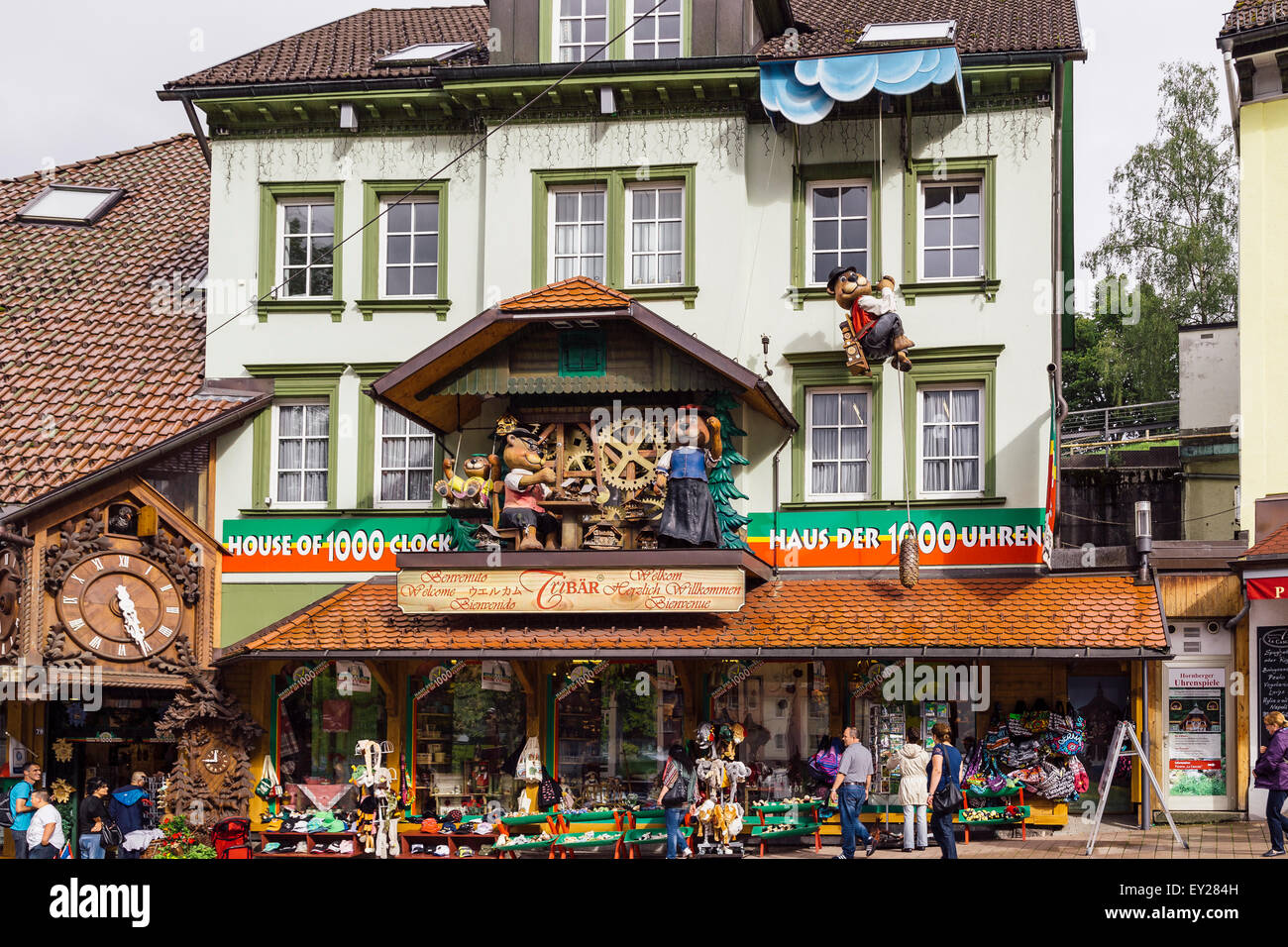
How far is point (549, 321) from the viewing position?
23906mm

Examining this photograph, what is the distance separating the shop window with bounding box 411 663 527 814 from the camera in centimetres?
2525

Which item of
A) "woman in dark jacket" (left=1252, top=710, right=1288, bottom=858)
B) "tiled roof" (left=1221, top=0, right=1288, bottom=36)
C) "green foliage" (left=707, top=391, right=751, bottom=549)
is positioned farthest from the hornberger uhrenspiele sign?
"tiled roof" (left=1221, top=0, right=1288, bottom=36)

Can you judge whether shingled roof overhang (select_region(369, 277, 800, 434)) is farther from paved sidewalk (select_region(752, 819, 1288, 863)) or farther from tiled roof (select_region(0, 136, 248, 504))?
paved sidewalk (select_region(752, 819, 1288, 863))

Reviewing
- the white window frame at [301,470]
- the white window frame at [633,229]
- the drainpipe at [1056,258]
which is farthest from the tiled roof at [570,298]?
the drainpipe at [1056,258]

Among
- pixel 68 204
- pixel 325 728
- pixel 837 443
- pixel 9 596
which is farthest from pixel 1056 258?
pixel 68 204

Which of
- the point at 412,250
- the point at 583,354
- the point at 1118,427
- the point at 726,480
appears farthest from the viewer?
the point at 1118,427

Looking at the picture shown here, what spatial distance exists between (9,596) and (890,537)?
12.3m

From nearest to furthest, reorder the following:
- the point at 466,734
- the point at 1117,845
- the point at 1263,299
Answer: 1. the point at 1117,845
2. the point at 466,734
3. the point at 1263,299

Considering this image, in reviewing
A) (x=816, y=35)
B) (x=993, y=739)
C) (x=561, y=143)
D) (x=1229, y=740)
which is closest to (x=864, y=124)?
(x=816, y=35)

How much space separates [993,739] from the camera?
78.5 ft

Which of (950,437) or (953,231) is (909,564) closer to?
(950,437)

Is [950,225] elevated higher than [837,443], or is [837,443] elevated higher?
[950,225]

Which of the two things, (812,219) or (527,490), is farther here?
(812,219)

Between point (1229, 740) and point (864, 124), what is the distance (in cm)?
1064
